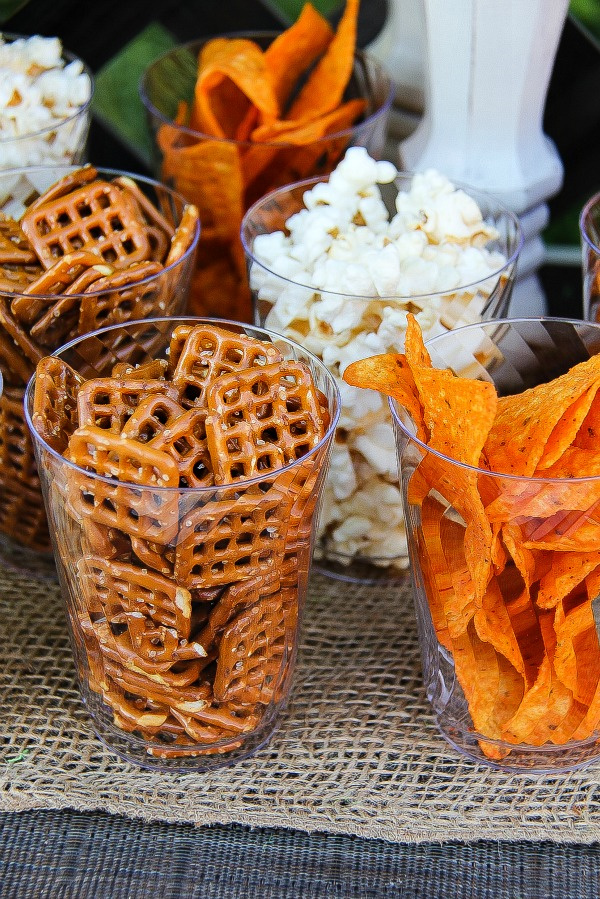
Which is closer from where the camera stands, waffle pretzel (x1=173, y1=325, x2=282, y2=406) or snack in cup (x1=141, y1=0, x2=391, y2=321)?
waffle pretzel (x1=173, y1=325, x2=282, y2=406)

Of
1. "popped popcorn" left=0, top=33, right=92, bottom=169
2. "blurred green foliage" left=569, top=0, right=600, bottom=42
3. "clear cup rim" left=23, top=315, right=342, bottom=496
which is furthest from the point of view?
"blurred green foliage" left=569, top=0, right=600, bottom=42

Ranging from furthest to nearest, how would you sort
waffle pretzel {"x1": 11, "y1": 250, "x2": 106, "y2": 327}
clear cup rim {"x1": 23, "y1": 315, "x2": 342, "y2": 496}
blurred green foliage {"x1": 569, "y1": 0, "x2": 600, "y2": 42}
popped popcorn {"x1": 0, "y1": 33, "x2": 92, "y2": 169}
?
blurred green foliage {"x1": 569, "y1": 0, "x2": 600, "y2": 42}
popped popcorn {"x1": 0, "y1": 33, "x2": 92, "y2": 169}
waffle pretzel {"x1": 11, "y1": 250, "x2": 106, "y2": 327}
clear cup rim {"x1": 23, "y1": 315, "x2": 342, "y2": 496}

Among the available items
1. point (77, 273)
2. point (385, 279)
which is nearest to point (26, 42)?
point (77, 273)

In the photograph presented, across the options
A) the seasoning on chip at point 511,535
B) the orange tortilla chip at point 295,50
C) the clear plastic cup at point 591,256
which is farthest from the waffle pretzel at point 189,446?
the orange tortilla chip at point 295,50

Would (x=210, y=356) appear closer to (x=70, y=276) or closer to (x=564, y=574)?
(x=70, y=276)

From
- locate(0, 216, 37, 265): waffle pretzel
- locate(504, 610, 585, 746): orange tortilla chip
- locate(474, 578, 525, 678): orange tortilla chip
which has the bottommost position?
locate(504, 610, 585, 746): orange tortilla chip

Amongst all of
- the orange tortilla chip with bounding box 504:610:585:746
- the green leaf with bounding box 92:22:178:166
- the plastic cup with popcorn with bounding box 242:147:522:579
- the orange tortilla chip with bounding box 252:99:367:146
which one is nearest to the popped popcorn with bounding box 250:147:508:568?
the plastic cup with popcorn with bounding box 242:147:522:579

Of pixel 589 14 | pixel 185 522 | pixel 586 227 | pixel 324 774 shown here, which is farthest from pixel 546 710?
pixel 589 14

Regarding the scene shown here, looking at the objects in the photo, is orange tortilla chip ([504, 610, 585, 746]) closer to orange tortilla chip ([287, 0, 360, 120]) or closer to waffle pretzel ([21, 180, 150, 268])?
waffle pretzel ([21, 180, 150, 268])
